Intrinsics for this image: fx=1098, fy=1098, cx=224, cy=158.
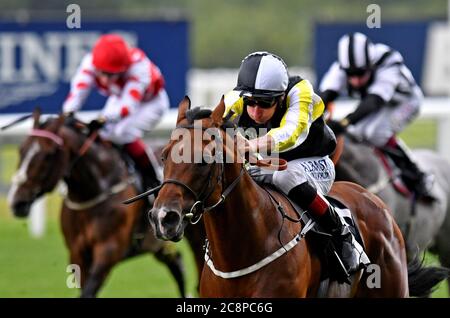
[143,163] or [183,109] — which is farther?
[143,163]

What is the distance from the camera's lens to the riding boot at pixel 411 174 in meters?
9.03

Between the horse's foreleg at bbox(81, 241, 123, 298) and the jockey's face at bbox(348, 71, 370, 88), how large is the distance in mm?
2365

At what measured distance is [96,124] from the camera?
865cm

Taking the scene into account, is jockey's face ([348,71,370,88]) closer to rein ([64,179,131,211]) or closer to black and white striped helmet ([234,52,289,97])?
rein ([64,179,131,211])

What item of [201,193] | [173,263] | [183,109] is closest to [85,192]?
[173,263]

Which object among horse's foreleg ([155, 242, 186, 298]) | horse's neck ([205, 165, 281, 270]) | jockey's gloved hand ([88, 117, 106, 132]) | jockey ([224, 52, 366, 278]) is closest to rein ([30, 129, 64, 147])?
jockey's gloved hand ([88, 117, 106, 132])

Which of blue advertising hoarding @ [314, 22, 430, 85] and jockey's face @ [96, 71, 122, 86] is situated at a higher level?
jockey's face @ [96, 71, 122, 86]

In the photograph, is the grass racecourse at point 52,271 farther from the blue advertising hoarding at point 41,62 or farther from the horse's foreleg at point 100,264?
the blue advertising hoarding at point 41,62

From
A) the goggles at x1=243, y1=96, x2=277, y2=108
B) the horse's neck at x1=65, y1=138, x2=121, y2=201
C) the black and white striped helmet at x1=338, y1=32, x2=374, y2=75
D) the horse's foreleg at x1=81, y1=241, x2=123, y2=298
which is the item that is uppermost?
the goggles at x1=243, y1=96, x2=277, y2=108

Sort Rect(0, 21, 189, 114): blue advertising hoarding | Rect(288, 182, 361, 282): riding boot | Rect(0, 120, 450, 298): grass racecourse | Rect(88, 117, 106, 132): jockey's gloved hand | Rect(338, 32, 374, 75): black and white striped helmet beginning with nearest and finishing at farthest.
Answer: Rect(288, 182, 361, 282): riding boot < Rect(88, 117, 106, 132): jockey's gloved hand < Rect(338, 32, 374, 75): black and white striped helmet < Rect(0, 120, 450, 298): grass racecourse < Rect(0, 21, 189, 114): blue advertising hoarding

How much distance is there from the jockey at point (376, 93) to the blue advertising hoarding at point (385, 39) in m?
6.01

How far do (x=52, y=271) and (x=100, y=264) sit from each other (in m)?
2.38

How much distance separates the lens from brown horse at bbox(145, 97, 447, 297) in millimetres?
4676

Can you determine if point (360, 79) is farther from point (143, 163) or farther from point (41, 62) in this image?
point (41, 62)
